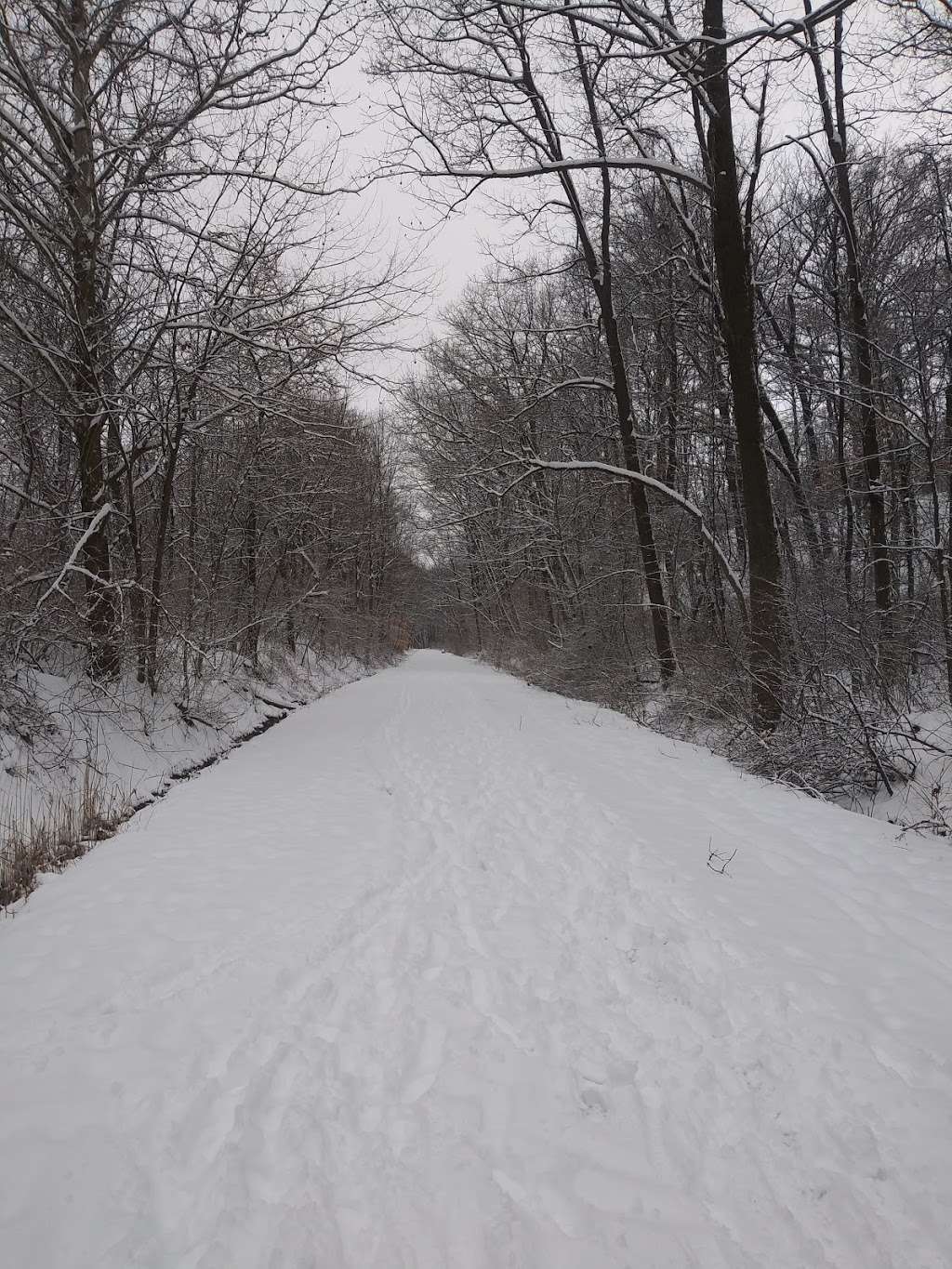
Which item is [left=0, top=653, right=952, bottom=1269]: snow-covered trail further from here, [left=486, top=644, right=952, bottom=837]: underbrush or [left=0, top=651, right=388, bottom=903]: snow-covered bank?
[left=486, top=644, right=952, bottom=837]: underbrush

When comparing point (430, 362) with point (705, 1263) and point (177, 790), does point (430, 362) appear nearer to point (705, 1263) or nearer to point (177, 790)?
point (177, 790)

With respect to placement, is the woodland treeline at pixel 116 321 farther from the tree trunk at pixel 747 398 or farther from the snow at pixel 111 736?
the tree trunk at pixel 747 398

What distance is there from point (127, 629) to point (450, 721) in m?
5.48

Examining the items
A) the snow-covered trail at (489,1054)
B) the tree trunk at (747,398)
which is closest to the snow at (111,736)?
the snow-covered trail at (489,1054)

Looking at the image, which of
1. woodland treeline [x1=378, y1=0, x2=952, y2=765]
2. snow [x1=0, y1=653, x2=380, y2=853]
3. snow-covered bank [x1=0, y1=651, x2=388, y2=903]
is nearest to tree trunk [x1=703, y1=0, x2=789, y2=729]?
woodland treeline [x1=378, y1=0, x2=952, y2=765]

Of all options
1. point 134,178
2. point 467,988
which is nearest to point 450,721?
point 467,988

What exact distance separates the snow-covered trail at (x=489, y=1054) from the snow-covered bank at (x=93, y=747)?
72 centimetres

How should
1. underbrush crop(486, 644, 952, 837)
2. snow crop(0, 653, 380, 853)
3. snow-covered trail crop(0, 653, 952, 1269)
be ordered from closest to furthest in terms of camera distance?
1. snow-covered trail crop(0, 653, 952, 1269)
2. underbrush crop(486, 644, 952, 837)
3. snow crop(0, 653, 380, 853)

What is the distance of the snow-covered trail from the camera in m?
1.66

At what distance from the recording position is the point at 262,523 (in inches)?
601

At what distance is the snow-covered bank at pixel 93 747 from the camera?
4.86m

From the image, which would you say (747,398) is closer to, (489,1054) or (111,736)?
(489,1054)

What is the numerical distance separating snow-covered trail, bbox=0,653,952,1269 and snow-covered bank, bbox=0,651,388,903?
0.72 meters

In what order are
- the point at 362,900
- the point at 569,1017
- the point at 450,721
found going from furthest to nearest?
the point at 450,721 → the point at 362,900 → the point at 569,1017
